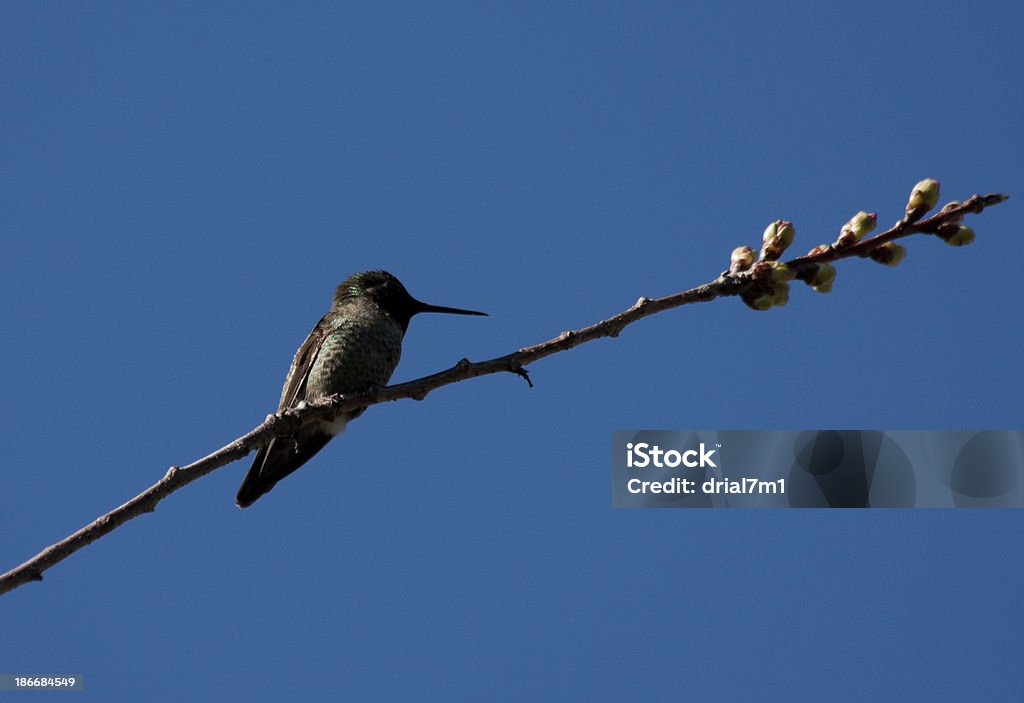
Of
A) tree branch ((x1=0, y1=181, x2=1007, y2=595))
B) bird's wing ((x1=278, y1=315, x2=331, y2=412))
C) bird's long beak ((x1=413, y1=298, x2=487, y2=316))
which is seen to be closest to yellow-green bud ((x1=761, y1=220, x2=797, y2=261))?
tree branch ((x1=0, y1=181, x2=1007, y2=595))

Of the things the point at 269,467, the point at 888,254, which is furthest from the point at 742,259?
the point at 269,467

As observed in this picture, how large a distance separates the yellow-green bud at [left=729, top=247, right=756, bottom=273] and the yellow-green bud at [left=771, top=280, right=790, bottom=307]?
224 millimetres

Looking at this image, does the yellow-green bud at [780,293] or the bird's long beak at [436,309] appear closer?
the yellow-green bud at [780,293]

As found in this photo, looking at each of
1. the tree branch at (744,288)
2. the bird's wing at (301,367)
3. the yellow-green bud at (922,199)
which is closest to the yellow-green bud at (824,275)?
the tree branch at (744,288)

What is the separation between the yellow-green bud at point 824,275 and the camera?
12.9ft

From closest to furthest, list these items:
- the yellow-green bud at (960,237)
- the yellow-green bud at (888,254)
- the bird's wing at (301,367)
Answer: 1. the yellow-green bud at (960,237)
2. the yellow-green bud at (888,254)
3. the bird's wing at (301,367)

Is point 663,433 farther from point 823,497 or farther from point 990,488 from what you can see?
point 990,488

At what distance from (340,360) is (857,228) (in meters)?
4.52

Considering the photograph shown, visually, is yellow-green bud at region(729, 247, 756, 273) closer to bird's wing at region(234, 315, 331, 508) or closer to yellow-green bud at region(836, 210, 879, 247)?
yellow-green bud at region(836, 210, 879, 247)

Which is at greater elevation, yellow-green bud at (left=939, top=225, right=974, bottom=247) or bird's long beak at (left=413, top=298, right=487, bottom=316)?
bird's long beak at (left=413, top=298, right=487, bottom=316)

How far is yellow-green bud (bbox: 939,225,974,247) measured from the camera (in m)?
3.76

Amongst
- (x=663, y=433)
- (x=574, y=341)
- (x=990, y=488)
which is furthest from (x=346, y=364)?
(x=990, y=488)

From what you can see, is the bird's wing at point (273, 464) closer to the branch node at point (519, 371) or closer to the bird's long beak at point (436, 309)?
the bird's long beak at point (436, 309)

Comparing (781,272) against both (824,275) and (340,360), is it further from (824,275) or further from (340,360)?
(340,360)
